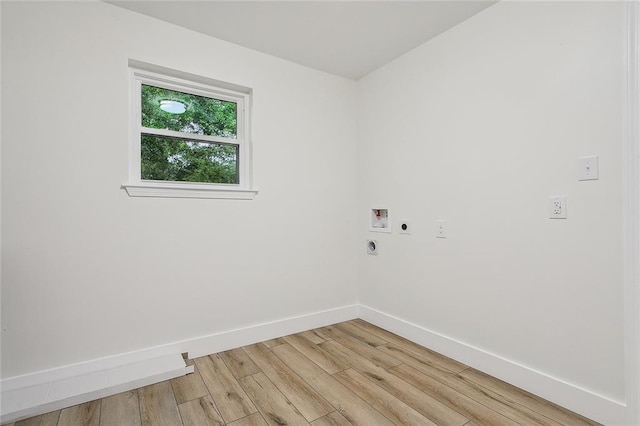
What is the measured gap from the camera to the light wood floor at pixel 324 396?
1575mm

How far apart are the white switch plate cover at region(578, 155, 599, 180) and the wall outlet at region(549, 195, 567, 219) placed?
14 cm

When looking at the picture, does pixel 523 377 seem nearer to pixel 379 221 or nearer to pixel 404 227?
pixel 404 227

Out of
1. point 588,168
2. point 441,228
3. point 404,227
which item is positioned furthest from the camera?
point 404,227

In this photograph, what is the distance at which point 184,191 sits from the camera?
2232mm

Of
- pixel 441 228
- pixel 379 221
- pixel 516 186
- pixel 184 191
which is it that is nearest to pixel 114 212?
pixel 184 191

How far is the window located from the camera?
7.16 ft

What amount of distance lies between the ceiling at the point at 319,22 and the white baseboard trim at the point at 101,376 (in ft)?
7.29

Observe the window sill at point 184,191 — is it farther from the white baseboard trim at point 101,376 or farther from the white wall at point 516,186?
the white wall at point 516,186

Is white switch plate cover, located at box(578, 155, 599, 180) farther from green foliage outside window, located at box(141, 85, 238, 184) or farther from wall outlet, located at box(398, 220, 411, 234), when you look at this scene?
green foliage outside window, located at box(141, 85, 238, 184)

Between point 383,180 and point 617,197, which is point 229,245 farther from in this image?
point 617,197

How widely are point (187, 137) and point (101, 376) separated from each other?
64.3 inches

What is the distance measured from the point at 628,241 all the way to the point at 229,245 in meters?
2.31

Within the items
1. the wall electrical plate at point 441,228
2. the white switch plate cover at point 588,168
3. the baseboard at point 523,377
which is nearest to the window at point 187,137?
the wall electrical plate at point 441,228

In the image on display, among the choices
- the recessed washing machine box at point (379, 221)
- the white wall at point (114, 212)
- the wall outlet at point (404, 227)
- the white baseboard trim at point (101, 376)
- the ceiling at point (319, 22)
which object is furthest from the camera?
the recessed washing machine box at point (379, 221)
